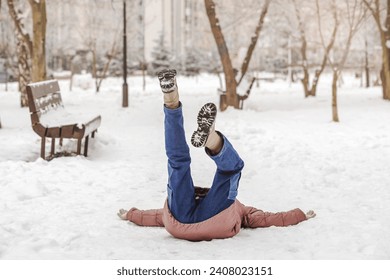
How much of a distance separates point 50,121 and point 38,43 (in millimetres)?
5189

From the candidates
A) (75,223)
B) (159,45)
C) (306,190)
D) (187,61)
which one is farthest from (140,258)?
(187,61)

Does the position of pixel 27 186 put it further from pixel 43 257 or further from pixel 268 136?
pixel 268 136

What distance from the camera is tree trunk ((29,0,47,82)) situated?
1241 cm

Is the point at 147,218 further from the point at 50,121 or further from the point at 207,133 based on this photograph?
the point at 50,121

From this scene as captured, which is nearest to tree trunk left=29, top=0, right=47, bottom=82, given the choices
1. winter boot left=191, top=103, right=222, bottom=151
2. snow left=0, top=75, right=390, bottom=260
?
snow left=0, top=75, right=390, bottom=260

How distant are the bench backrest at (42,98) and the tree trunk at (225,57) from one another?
6104 mm

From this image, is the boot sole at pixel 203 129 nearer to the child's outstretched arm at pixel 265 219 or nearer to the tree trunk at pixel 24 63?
the child's outstretched arm at pixel 265 219

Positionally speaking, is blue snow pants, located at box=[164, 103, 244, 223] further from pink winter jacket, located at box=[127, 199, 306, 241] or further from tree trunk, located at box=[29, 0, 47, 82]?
tree trunk, located at box=[29, 0, 47, 82]

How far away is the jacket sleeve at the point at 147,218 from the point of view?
190 inches

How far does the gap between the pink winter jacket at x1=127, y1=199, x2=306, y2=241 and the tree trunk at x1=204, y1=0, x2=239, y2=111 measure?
10476 millimetres

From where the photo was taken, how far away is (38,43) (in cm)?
1273

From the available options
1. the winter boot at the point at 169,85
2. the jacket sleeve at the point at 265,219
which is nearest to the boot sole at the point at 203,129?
the winter boot at the point at 169,85

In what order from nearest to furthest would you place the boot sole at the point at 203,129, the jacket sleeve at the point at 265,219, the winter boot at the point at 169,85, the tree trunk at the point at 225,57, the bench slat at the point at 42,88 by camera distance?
the boot sole at the point at 203,129 < the winter boot at the point at 169,85 < the jacket sleeve at the point at 265,219 < the bench slat at the point at 42,88 < the tree trunk at the point at 225,57

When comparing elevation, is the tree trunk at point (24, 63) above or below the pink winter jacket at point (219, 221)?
above
